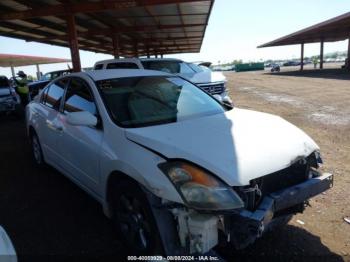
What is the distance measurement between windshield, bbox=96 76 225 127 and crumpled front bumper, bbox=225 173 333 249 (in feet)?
4.21

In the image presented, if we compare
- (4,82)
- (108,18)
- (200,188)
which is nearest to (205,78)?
(4,82)

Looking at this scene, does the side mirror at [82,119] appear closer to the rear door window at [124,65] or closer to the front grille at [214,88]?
the front grille at [214,88]

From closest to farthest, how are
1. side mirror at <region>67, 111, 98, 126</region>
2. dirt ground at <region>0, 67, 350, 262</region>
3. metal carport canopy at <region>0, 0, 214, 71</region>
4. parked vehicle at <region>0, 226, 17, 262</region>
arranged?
parked vehicle at <region>0, 226, 17, 262</region>, dirt ground at <region>0, 67, 350, 262</region>, side mirror at <region>67, 111, 98, 126</region>, metal carport canopy at <region>0, 0, 214, 71</region>

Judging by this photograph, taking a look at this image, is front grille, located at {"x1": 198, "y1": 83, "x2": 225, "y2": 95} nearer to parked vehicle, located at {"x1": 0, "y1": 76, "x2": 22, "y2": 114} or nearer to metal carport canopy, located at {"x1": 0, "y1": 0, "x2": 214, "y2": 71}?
metal carport canopy, located at {"x1": 0, "y1": 0, "x2": 214, "y2": 71}

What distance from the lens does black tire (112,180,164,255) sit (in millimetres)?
2717

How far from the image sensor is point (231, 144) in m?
2.83

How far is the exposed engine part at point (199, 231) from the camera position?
237 cm

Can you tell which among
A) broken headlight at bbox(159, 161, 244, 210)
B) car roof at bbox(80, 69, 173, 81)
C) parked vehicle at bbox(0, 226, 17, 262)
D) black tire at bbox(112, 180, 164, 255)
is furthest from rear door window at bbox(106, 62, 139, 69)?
parked vehicle at bbox(0, 226, 17, 262)

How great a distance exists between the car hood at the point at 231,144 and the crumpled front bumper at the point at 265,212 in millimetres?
215

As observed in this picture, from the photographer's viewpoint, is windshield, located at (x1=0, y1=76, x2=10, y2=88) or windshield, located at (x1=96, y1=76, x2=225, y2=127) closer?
windshield, located at (x1=96, y1=76, x2=225, y2=127)

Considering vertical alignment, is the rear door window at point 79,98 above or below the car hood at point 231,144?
above

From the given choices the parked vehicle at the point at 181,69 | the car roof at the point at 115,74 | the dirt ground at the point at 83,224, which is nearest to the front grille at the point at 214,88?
the parked vehicle at the point at 181,69

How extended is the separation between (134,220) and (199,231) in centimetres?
78

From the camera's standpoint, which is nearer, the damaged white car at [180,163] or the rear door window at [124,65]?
the damaged white car at [180,163]
